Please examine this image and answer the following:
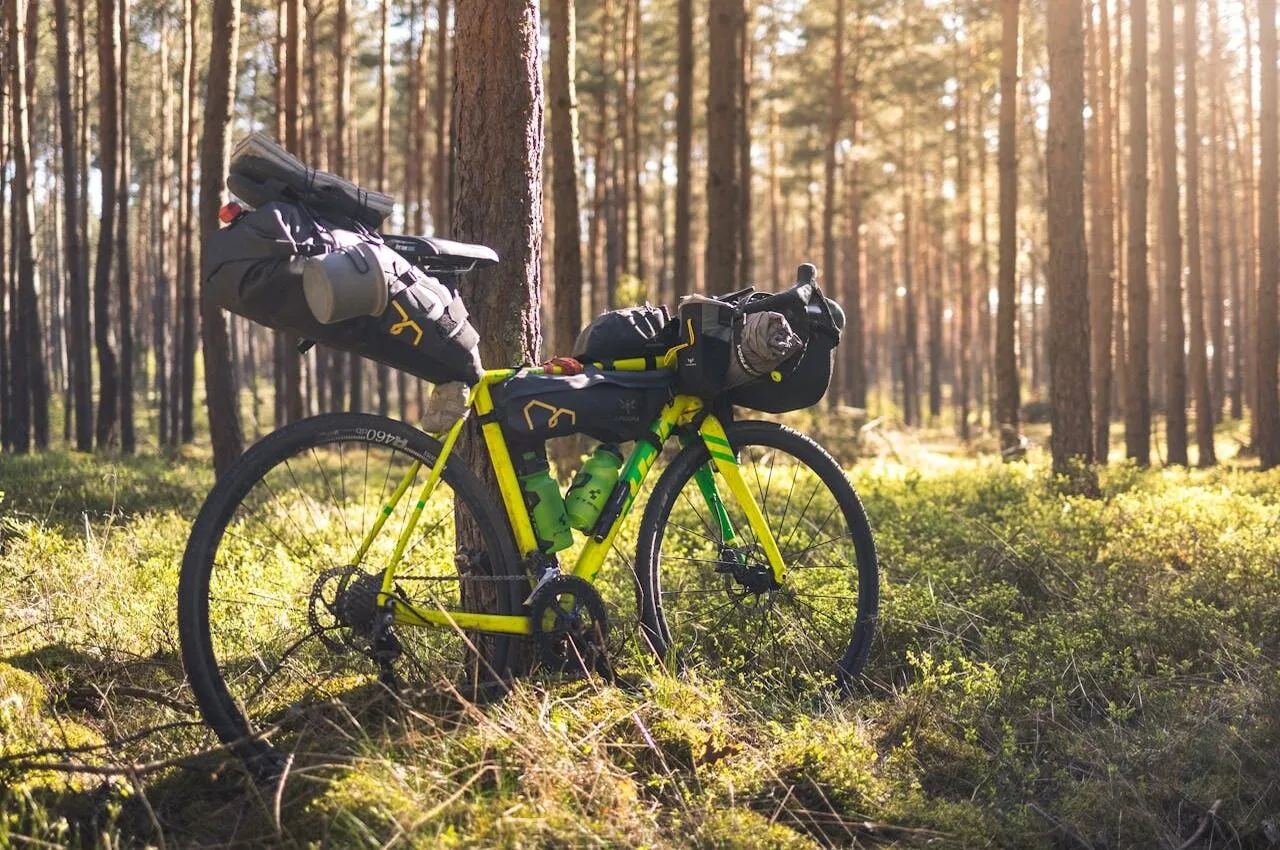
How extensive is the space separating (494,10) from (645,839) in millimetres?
3204

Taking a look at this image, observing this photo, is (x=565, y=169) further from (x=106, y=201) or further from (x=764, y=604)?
(x=106, y=201)

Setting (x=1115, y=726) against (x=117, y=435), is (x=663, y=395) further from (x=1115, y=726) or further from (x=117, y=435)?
(x=117, y=435)

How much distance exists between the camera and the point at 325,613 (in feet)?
11.3

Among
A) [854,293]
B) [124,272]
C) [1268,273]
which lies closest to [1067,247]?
[1268,273]

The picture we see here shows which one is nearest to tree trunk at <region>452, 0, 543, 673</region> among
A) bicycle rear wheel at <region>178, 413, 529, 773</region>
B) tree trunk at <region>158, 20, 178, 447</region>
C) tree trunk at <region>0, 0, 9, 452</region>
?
bicycle rear wheel at <region>178, 413, 529, 773</region>

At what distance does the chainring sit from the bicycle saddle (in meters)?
1.11

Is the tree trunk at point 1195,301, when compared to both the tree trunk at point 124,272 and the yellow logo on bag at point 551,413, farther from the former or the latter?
the tree trunk at point 124,272

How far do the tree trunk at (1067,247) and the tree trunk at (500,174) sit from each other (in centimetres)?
754

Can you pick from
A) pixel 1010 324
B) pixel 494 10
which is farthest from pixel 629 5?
pixel 494 10

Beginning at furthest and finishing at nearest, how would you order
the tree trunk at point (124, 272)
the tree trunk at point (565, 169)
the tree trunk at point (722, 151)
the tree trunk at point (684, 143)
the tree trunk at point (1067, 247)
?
the tree trunk at point (124, 272), the tree trunk at point (684, 143), the tree trunk at point (722, 151), the tree trunk at point (565, 169), the tree trunk at point (1067, 247)

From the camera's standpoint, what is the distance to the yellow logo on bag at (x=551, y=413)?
3.60 metres

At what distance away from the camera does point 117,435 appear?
62.2 feet

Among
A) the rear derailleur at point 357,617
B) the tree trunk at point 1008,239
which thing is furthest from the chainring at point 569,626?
the tree trunk at point 1008,239

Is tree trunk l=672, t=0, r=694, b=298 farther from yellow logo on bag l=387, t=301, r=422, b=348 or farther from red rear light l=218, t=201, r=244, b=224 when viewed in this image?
red rear light l=218, t=201, r=244, b=224
